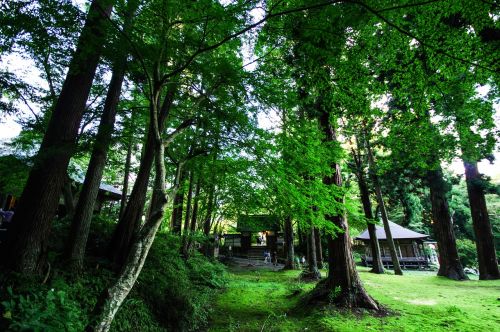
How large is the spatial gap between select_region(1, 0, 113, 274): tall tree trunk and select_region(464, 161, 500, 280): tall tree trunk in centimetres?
1575

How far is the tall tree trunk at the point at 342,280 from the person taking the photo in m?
6.20

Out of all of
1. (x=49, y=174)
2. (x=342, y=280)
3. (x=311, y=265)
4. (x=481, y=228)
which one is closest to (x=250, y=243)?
(x=311, y=265)

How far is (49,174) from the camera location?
467cm

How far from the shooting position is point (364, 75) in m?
5.07

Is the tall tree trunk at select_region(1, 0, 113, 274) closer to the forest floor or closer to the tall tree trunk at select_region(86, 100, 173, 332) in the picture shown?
the tall tree trunk at select_region(86, 100, 173, 332)

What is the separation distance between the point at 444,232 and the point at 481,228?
1.67m

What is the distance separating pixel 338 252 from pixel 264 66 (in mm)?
5188

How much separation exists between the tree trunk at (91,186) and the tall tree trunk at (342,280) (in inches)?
203

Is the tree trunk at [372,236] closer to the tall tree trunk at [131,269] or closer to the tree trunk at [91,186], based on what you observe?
the tree trunk at [91,186]

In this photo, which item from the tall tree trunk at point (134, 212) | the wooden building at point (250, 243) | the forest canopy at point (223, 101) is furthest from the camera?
the wooden building at point (250, 243)

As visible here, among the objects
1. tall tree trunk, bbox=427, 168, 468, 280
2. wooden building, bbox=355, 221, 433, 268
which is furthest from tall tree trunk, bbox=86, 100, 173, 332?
wooden building, bbox=355, 221, 433, 268

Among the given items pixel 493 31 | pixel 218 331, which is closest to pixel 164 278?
pixel 218 331

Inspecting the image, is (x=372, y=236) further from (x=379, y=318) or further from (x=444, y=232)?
(x=379, y=318)

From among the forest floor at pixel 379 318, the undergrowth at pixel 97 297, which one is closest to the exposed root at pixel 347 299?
the forest floor at pixel 379 318
